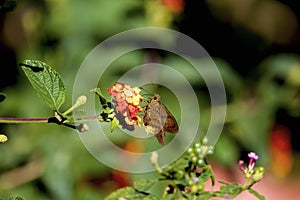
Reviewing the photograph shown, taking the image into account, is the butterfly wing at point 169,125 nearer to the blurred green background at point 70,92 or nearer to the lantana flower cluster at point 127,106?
the lantana flower cluster at point 127,106

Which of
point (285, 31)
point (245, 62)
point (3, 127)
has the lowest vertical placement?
point (3, 127)

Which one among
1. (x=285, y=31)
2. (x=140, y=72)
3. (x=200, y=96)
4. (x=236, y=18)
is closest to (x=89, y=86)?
(x=140, y=72)

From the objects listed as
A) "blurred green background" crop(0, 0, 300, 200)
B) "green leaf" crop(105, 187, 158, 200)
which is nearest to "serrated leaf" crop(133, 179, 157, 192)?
"green leaf" crop(105, 187, 158, 200)

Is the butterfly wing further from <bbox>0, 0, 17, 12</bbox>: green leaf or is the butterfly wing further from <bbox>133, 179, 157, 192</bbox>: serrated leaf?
<bbox>0, 0, 17, 12</bbox>: green leaf

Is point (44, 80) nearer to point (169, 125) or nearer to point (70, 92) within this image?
point (169, 125)

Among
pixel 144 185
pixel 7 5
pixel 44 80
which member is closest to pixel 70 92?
pixel 7 5

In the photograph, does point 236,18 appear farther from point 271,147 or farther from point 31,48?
point 31,48
